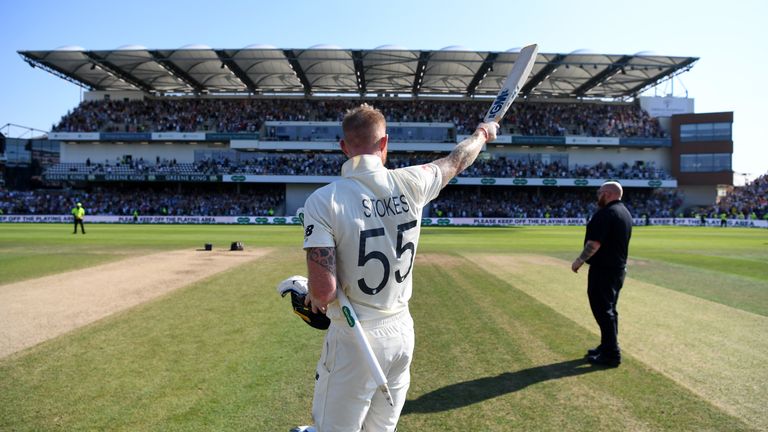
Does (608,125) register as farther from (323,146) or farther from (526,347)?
(526,347)

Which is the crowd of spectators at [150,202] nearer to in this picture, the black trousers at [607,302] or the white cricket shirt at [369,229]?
the black trousers at [607,302]

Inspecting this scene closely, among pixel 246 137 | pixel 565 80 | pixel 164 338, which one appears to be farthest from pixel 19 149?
pixel 164 338

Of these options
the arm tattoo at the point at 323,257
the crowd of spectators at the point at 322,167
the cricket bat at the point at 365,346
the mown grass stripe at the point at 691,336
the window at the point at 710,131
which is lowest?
the mown grass stripe at the point at 691,336

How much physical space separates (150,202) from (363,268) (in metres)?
58.0

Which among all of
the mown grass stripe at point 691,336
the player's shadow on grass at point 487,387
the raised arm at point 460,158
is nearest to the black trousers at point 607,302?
the player's shadow on grass at point 487,387

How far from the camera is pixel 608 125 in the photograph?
6322 cm

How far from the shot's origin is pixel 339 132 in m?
61.8

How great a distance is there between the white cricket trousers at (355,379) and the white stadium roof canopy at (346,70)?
48.9 meters

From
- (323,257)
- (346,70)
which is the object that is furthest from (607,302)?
(346,70)

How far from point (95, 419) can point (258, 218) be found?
147 ft

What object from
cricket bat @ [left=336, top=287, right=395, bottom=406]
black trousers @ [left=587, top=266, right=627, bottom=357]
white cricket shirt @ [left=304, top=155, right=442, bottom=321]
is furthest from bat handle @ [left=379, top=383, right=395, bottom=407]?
black trousers @ [left=587, top=266, right=627, bottom=357]

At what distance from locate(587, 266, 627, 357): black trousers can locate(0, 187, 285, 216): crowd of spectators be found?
153ft

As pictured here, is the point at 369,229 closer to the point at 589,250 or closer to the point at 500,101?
the point at 500,101

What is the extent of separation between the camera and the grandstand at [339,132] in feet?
176
